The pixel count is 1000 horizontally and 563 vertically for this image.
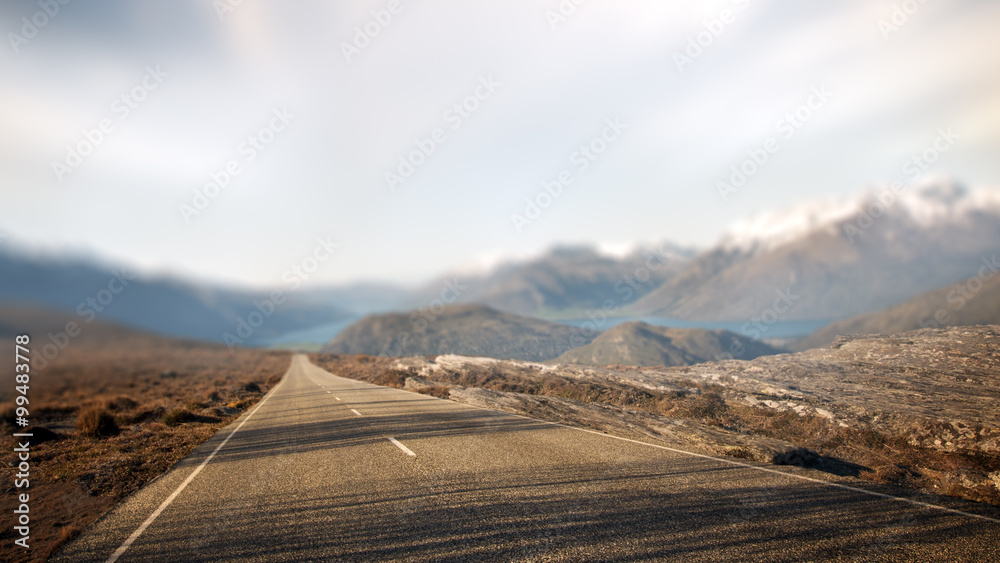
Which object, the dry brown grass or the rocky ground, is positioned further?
the rocky ground

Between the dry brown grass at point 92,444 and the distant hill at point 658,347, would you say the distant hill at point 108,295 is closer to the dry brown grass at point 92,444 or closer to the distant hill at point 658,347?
the dry brown grass at point 92,444

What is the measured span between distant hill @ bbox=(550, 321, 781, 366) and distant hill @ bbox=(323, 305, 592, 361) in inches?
115

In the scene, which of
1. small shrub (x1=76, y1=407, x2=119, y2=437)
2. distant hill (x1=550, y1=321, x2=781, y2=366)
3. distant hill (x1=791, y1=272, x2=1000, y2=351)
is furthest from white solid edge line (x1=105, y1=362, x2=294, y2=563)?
distant hill (x1=791, y1=272, x2=1000, y2=351)

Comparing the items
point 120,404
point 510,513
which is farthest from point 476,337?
point 510,513

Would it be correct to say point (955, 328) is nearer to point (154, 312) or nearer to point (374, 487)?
point (374, 487)

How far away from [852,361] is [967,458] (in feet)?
20.3

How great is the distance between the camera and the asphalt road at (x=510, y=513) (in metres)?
5.21

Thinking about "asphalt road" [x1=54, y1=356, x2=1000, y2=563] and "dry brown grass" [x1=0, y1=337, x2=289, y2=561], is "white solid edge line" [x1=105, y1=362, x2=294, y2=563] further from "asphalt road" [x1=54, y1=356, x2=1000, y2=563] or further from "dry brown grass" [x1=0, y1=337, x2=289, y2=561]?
"dry brown grass" [x1=0, y1=337, x2=289, y2=561]

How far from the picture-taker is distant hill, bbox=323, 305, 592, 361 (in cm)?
3569

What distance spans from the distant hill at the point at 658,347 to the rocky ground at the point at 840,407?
1043cm

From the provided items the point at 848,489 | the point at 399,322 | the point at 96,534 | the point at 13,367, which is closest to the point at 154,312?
the point at 13,367

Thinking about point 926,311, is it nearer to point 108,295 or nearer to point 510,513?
point 510,513

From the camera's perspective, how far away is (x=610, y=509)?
6398mm

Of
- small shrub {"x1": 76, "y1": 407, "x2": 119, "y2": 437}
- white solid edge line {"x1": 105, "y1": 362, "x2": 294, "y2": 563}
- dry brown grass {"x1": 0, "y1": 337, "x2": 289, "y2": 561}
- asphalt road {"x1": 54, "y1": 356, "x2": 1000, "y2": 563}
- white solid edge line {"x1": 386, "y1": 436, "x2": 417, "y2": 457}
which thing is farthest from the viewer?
small shrub {"x1": 76, "y1": 407, "x2": 119, "y2": 437}
